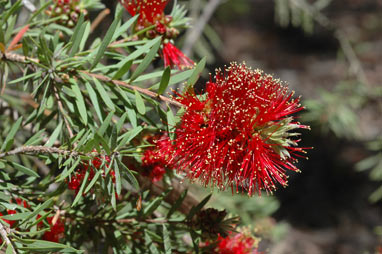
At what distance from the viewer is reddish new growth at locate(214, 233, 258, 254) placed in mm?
998

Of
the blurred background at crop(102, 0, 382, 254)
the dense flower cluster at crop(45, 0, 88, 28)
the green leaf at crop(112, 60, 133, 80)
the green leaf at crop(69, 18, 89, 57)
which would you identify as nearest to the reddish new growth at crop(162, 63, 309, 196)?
the green leaf at crop(112, 60, 133, 80)

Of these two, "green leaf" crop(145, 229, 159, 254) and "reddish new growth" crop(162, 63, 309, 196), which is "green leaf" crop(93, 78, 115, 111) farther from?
"green leaf" crop(145, 229, 159, 254)

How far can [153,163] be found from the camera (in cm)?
90

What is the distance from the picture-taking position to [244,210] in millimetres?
1983

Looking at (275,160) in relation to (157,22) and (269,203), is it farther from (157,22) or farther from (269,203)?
(269,203)

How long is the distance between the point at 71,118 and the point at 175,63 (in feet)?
0.85

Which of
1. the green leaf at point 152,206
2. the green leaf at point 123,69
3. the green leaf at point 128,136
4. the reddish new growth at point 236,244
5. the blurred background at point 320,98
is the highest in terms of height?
Answer: the green leaf at point 123,69

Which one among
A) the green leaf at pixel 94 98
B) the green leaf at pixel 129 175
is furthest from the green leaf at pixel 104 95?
the green leaf at pixel 129 175

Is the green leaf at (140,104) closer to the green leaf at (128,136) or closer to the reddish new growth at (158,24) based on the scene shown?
the green leaf at (128,136)

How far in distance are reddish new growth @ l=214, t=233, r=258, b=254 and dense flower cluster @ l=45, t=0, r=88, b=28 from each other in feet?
2.06

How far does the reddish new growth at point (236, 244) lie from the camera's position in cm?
100

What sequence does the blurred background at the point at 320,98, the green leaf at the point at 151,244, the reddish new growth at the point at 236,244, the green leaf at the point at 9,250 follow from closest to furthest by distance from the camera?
1. the green leaf at the point at 9,250
2. the green leaf at the point at 151,244
3. the reddish new growth at the point at 236,244
4. the blurred background at the point at 320,98

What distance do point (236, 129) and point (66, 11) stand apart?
52cm

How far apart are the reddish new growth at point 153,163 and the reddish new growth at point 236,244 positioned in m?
0.22
